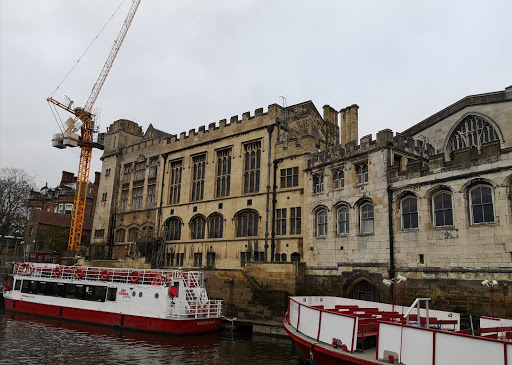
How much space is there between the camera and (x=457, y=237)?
68.7 feet

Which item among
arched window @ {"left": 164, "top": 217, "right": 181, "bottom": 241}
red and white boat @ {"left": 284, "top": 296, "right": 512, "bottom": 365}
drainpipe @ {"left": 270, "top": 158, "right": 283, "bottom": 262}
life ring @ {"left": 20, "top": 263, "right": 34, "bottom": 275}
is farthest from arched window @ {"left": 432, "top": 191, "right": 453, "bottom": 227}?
life ring @ {"left": 20, "top": 263, "right": 34, "bottom": 275}

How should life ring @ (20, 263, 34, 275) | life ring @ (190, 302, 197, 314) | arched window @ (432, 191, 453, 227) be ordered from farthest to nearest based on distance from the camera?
1. life ring @ (20, 263, 34, 275)
2. life ring @ (190, 302, 197, 314)
3. arched window @ (432, 191, 453, 227)

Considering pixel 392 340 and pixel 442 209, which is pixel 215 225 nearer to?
pixel 442 209

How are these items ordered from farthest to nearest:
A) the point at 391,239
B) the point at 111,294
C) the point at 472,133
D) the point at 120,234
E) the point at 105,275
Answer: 1. the point at 120,234
2. the point at 472,133
3. the point at 105,275
4. the point at 111,294
5. the point at 391,239

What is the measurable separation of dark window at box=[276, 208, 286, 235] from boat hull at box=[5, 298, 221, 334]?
8815 millimetres

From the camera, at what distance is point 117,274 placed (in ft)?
96.6

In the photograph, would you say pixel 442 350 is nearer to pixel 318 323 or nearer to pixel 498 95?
pixel 318 323

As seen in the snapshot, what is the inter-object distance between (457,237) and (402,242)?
3.19 m

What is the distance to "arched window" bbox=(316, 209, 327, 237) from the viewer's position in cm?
2846

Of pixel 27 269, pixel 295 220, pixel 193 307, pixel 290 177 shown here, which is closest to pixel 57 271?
pixel 27 269

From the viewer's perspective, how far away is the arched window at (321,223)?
28461 mm

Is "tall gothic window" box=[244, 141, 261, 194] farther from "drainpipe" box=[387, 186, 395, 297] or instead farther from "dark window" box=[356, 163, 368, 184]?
"drainpipe" box=[387, 186, 395, 297]

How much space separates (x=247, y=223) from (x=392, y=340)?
75.1 ft

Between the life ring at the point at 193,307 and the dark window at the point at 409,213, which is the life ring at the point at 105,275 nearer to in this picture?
the life ring at the point at 193,307
